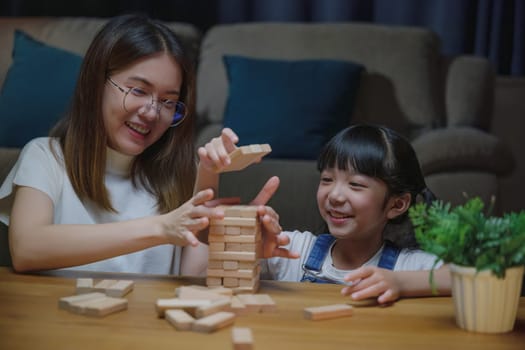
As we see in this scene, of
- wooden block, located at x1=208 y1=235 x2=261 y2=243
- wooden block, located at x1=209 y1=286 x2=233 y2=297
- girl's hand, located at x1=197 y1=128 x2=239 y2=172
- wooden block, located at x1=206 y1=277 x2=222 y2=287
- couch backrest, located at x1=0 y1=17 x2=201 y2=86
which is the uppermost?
couch backrest, located at x1=0 y1=17 x2=201 y2=86

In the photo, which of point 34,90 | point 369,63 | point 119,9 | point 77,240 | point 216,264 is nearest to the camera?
point 216,264

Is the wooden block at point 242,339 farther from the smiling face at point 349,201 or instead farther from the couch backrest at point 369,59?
the couch backrest at point 369,59

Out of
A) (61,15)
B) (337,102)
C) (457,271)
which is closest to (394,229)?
(457,271)

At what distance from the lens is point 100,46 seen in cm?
176

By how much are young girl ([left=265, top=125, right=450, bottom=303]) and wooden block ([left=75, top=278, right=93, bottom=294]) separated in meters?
0.58

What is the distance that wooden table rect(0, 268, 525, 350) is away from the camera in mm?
1007

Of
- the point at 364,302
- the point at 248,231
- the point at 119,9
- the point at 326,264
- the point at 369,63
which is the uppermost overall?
the point at 119,9

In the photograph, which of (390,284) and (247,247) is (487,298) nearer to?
(390,284)

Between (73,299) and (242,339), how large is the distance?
32cm

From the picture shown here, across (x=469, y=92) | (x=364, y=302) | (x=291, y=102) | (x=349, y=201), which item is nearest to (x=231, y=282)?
(x=364, y=302)

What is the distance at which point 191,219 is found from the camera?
51.0 inches

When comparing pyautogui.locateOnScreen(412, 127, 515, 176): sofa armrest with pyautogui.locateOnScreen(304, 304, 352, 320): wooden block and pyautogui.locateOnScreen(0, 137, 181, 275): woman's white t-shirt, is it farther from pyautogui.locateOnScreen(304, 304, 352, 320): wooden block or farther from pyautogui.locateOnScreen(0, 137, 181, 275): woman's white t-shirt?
pyautogui.locateOnScreen(304, 304, 352, 320): wooden block

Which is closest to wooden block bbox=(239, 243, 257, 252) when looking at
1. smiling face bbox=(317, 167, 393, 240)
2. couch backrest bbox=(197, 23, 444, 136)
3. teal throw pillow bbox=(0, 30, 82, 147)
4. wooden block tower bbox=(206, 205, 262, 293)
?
wooden block tower bbox=(206, 205, 262, 293)

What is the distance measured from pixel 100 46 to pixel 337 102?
4.74ft
